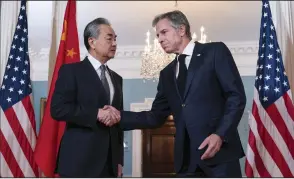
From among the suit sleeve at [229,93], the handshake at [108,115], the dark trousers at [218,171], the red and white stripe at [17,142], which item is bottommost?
the red and white stripe at [17,142]

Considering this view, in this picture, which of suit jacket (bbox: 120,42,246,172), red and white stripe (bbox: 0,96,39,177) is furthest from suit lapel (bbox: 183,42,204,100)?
red and white stripe (bbox: 0,96,39,177)

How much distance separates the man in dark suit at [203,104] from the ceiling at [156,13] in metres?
4.33

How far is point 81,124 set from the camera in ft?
6.16

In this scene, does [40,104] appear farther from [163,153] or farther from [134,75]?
[163,153]

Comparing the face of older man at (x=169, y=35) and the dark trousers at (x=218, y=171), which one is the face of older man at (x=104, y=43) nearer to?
the face of older man at (x=169, y=35)

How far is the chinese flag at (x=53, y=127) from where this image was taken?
2910 millimetres

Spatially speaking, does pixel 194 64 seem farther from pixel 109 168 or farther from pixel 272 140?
pixel 272 140

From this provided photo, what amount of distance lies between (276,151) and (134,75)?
535cm

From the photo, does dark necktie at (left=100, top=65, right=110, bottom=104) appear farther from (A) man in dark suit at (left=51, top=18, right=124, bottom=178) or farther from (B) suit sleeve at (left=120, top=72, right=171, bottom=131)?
(B) suit sleeve at (left=120, top=72, right=171, bottom=131)

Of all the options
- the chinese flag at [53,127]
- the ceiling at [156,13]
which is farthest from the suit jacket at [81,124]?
the ceiling at [156,13]

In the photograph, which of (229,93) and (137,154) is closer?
(229,93)

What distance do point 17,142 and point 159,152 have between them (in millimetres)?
5531

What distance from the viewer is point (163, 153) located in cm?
834

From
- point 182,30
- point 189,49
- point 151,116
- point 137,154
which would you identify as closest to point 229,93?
point 189,49
